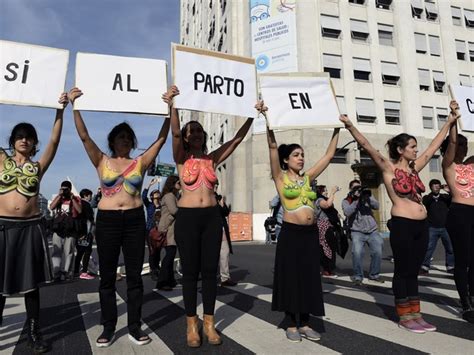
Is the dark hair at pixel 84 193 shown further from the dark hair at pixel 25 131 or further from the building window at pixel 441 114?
the building window at pixel 441 114

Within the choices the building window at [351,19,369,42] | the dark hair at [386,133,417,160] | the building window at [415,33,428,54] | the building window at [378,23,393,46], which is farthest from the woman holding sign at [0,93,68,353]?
the building window at [415,33,428,54]

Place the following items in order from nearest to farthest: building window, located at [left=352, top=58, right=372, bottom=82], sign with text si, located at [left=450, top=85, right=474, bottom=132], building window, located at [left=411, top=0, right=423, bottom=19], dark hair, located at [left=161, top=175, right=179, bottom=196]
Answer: sign with text si, located at [left=450, top=85, right=474, bottom=132] < dark hair, located at [left=161, top=175, right=179, bottom=196] < building window, located at [left=352, top=58, right=372, bottom=82] < building window, located at [left=411, top=0, right=423, bottom=19]

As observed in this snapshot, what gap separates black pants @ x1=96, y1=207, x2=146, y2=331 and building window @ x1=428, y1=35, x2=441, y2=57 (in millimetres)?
30976

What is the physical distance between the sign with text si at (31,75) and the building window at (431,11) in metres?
31.9

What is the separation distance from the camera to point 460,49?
29781 millimetres

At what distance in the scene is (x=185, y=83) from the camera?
4.06 metres

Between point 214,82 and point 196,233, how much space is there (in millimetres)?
1706

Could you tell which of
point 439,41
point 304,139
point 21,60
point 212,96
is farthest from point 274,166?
point 439,41

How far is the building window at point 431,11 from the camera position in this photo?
95.0 feet

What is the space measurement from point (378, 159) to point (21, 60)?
384 cm

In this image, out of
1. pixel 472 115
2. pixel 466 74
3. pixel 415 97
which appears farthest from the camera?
pixel 466 74

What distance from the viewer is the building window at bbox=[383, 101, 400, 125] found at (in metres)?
27.0

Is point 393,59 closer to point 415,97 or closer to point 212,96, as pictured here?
point 415,97

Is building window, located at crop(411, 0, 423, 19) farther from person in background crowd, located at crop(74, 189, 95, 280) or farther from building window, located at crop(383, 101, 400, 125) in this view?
person in background crowd, located at crop(74, 189, 95, 280)
